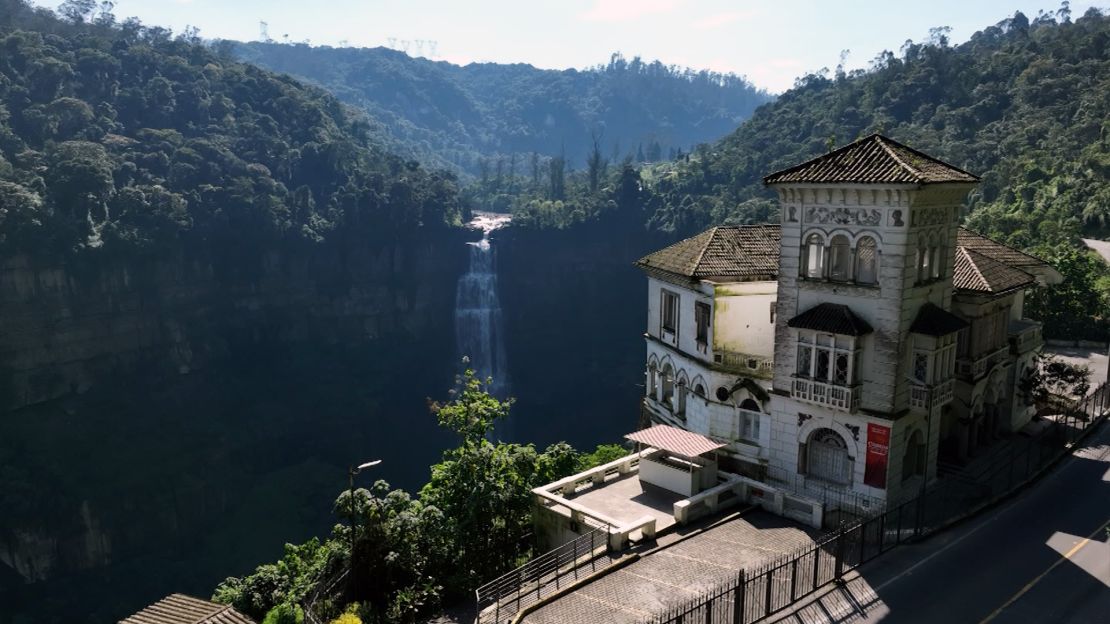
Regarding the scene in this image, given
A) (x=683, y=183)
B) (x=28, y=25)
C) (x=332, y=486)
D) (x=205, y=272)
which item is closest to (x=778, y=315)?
(x=332, y=486)

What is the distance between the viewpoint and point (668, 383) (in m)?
34.2

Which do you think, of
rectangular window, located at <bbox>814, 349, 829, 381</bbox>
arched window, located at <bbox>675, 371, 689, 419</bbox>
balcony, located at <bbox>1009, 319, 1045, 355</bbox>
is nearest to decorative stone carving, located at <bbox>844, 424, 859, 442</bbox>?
rectangular window, located at <bbox>814, 349, 829, 381</bbox>

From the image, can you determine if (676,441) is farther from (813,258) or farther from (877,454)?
(813,258)

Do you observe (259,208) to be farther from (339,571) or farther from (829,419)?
(829,419)

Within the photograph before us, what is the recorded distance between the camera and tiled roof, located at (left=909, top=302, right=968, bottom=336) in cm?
2480

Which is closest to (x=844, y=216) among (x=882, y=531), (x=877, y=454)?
(x=877, y=454)

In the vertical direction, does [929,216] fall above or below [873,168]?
below

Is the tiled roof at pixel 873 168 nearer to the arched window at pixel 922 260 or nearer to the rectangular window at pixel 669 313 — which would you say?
the arched window at pixel 922 260

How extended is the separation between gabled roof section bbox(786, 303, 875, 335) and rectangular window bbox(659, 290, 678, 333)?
677 centimetres

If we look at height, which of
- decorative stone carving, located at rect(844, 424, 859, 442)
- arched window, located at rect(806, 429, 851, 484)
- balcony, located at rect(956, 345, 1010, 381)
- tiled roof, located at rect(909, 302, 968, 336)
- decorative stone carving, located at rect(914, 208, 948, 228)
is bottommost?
arched window, located at rect(806, 429, 851, 484)

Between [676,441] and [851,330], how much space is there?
653 cm

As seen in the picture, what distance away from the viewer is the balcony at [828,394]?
2536 centimetres

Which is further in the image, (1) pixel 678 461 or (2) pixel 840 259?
(1) pixel 678 461

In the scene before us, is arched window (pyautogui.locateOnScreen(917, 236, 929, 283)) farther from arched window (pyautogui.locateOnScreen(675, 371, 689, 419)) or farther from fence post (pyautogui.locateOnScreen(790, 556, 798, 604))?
fence post (pyautogui.locateOnScreen(790, 556, 798, 604))
